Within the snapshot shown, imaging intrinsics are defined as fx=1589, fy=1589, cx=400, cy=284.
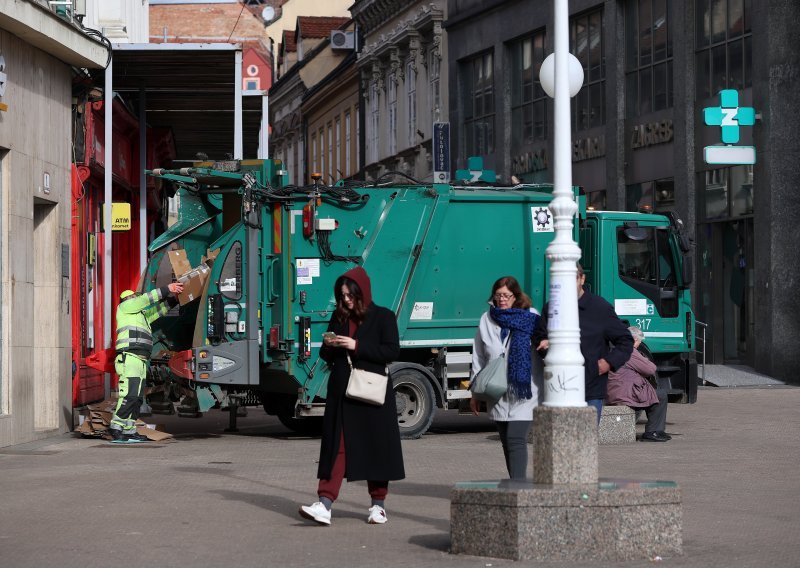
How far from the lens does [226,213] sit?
18.3 m

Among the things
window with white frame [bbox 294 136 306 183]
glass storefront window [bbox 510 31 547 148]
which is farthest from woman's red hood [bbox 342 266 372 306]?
window with white frame [bbox 294 136 306 183]

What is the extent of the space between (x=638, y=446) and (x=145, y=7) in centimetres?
1792

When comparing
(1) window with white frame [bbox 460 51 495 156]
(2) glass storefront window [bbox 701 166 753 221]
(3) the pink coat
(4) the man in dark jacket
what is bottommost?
(3) the pink coat

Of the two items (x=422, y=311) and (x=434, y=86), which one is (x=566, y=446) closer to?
(x=422, y=311)

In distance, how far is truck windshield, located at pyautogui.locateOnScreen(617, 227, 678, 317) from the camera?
60.6ft

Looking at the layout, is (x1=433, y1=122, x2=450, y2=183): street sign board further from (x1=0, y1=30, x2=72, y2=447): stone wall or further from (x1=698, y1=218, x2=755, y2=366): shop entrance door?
(x1=0, y1=30, x2=72, y2=447): stone wall

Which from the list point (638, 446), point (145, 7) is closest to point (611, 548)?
point (638, 446)

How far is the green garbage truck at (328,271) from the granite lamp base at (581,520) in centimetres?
842

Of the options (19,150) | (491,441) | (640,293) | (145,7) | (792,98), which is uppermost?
(145,7)

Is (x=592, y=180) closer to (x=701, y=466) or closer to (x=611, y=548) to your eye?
(x=701, y=466)

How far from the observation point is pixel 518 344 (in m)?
10.2

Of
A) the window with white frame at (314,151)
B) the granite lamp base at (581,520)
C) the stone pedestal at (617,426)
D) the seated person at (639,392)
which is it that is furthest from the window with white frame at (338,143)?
the granite lamp base at (581,520)

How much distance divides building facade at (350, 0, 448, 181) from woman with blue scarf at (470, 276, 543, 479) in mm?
32486

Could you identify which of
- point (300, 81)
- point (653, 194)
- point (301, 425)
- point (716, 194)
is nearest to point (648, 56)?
point (653, 194)
